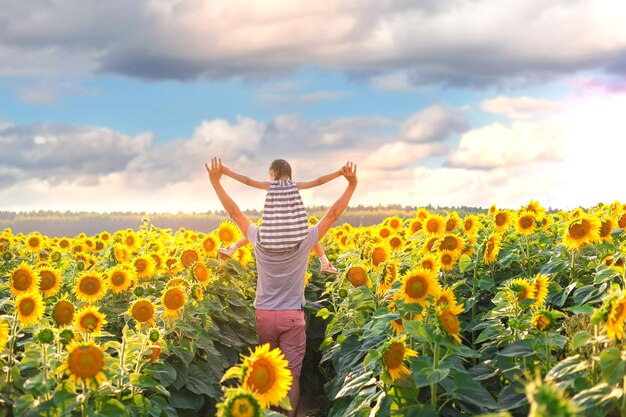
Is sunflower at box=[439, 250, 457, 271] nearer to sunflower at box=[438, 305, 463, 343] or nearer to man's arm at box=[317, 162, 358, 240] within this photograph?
man's arm at box=[317, 162, 358, 240]

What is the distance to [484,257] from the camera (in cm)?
799

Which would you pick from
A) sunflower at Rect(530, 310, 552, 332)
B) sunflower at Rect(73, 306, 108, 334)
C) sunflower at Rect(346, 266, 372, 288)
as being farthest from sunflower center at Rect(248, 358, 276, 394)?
sunflower at Rect(346, 266, 372, 288)

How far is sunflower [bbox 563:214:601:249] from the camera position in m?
7.39

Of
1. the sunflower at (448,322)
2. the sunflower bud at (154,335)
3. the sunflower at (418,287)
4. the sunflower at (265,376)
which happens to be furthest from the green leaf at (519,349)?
the sunflower bud at (154,335)

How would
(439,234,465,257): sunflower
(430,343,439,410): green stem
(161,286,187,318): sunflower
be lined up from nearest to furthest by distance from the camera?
(430,343,439,410): green stem → (161,286,187,318): sunflower → (439,234,465,257): sunflower

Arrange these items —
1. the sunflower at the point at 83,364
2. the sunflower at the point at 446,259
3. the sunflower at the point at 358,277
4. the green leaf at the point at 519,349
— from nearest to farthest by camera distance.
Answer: the sunflower at the point at 83,364, the green leaf at the point at 519,349, the sunflower at the point at 446,259, the sunflower at the point at 358,277

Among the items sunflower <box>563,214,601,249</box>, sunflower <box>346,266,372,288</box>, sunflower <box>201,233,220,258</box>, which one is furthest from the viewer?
sunflower <box>201,233,220,258</box>

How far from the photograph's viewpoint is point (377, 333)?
6.00 meters

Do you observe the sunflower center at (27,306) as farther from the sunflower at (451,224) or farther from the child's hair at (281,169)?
the sunflower at (451,224)

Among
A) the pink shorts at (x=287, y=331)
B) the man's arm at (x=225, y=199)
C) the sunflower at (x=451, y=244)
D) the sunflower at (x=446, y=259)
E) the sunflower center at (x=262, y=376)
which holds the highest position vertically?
the man's arm at (x=225, y=199)

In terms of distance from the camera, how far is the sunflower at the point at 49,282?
778cm

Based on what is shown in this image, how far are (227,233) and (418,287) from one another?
529 cm

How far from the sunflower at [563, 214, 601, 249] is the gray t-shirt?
262 centimetres

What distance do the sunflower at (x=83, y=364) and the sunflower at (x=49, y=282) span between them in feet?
10.6
